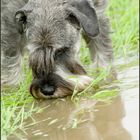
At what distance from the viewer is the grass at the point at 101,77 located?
452cm

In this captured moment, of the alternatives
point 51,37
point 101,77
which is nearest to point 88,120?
point 51,37

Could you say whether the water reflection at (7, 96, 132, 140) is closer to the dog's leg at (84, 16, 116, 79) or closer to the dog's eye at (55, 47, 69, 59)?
the dog's eye at (55, 47, 69, 59)


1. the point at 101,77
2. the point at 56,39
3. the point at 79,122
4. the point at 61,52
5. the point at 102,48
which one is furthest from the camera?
the point at 102,48

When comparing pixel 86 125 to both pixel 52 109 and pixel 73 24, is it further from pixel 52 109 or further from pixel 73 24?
pixel 73 24

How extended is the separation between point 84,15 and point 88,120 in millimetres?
1256

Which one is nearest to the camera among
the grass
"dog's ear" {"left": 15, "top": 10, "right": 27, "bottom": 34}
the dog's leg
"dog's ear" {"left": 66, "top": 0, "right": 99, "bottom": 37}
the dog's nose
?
the grass

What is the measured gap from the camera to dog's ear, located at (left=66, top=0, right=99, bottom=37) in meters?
5.07

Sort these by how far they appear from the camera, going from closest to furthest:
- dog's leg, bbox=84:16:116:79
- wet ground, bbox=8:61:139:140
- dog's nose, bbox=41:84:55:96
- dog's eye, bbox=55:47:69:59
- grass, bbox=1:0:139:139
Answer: wet ground, bbox=8:61:139:140 → grass, bbox=1:0:139:139 → dog's nose, bbox=41:84:55:96 → dog's eye, bbox=55:47:69:59 → dog's leg, bbox=84:16:116:79

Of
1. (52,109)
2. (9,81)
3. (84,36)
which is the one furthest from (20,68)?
(52,109)

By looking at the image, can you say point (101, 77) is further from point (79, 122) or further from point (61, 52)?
point (79, 122)

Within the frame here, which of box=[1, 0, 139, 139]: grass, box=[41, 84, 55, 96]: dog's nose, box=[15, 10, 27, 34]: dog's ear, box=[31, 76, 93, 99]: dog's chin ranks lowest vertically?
box=[1, 0, 139, 139]: grass

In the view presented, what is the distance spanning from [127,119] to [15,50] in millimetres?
1977

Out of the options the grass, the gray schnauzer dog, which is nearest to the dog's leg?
the gray schnauzer dog

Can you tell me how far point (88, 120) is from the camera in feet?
13.8
